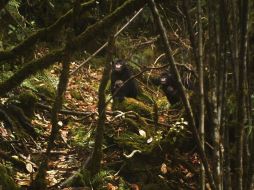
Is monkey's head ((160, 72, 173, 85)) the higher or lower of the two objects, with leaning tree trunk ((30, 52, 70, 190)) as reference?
higher

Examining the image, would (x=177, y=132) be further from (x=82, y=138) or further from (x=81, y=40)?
(x=81, y=40)

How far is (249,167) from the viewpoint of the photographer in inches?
97.7

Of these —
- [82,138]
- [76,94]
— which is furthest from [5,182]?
[76,94]

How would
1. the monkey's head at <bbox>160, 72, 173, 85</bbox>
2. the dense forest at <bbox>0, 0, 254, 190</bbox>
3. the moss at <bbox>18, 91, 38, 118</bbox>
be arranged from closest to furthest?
the dense forest at <bbox>0, 0, 254, 190</bbox>
the moss at <bbox>18, 91, 38, 118</bbox>
the monkey's head at <bbox>160, 72, 173, 85</bbox>

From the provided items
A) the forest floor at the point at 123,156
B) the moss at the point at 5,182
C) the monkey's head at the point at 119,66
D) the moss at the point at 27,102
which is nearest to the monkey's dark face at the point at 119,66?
the monkey's head at the point at 119,66

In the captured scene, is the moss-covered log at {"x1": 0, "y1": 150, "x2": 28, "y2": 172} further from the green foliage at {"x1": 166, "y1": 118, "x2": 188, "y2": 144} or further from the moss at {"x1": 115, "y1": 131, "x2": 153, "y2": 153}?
the green foliage at {"x1": 166, "y1": 118, "x2": 188, "y2": 144}

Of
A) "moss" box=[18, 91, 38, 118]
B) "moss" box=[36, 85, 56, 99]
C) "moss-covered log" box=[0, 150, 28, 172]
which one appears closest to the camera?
"moss-covered log" box=[0, 150, 28, 172]

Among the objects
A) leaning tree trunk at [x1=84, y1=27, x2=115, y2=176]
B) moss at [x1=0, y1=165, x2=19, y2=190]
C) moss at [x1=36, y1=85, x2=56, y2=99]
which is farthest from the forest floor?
moss at [x1=36, y1=85, x2=56, y2=99]

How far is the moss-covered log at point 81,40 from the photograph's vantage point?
2.87 metres

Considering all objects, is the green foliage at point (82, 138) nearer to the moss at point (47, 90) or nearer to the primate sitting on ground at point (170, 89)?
the moss at point (47, 90)

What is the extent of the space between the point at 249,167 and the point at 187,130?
7.77 ft

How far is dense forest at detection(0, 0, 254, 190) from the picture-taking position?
2.33 m

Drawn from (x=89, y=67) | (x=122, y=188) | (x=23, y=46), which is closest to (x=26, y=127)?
(x=122, y=188)

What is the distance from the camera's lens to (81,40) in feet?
9.79
